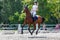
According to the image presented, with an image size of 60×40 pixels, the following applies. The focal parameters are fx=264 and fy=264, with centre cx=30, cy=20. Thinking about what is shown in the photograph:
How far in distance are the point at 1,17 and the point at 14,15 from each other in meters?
3.09

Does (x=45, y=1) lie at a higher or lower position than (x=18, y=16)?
higher

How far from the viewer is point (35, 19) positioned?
16172mm

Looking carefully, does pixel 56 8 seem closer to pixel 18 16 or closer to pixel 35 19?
pixel 18 16

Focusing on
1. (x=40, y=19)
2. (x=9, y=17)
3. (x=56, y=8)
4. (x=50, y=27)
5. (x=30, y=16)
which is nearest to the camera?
(x=30, y=16)

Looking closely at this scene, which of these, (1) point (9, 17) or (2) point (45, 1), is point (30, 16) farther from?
(1) point (9, 17)

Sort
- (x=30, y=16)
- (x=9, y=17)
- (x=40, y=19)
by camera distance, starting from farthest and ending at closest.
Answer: (x=9, y=17) → (x=40, y=19) → (x=30, y=16)

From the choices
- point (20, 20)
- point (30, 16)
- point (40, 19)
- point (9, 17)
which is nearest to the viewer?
point (30, 16)

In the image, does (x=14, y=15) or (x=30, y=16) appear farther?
(x=14, y=15)

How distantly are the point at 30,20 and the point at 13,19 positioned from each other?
2654cm

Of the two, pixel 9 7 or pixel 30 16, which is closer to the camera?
pixel 30 16

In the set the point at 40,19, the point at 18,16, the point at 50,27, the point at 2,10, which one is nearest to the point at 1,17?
the point at 2,10

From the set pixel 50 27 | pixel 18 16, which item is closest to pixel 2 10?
pixel 18 16

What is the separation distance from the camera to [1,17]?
45.0 m

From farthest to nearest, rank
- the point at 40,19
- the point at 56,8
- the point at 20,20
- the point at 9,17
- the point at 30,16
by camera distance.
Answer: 1. the point at 9,17
2. the point at 20,20
3. the point at 56,8
4. the point at 40,19
5. the point at 30,16
